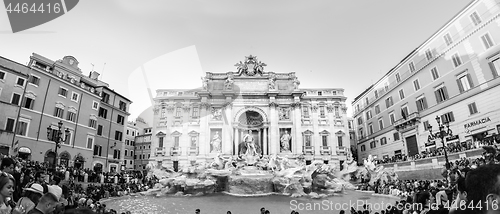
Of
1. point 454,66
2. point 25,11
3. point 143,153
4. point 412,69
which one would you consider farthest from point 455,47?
point 143,153

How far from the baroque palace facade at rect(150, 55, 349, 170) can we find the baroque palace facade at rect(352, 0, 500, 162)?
252 inches

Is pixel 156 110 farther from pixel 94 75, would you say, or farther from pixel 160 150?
pixel 94 75

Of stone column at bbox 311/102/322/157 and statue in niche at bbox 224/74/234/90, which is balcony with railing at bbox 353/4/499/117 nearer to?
stone column at bbox 311/102/322/157

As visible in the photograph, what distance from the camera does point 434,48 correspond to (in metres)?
27.8

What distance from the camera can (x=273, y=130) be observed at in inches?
1387

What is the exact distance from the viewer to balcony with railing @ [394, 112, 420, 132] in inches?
1143

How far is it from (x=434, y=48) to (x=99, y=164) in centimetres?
4087

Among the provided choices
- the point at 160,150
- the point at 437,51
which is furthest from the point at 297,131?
the point at 160,150

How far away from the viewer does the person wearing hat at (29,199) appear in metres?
3.47

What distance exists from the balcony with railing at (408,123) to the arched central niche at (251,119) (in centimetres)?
1764

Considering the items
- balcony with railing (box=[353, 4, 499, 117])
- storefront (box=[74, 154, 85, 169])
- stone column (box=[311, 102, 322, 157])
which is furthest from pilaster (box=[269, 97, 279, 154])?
storefront (box=[74, 154, 85, 169])

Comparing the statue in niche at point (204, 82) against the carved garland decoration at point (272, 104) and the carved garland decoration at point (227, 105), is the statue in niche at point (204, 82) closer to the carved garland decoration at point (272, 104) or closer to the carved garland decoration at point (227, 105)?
the carved garland decoration at point (227, 105)

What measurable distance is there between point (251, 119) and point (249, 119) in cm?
30

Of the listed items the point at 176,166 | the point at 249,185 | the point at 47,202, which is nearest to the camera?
the point at 47,202
